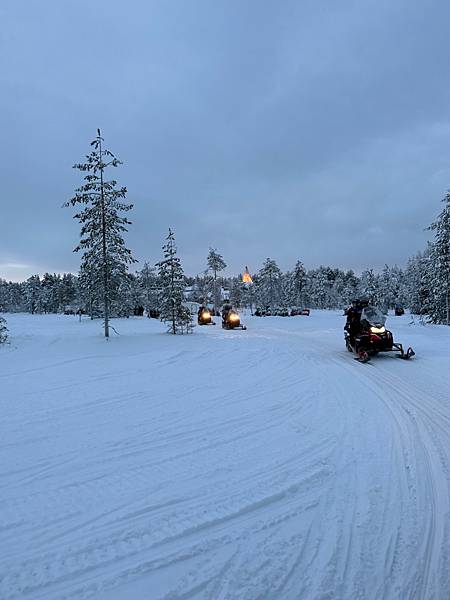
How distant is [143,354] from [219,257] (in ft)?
178

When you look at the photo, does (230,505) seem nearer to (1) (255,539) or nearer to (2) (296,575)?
(1) (255,539)

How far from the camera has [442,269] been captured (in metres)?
30.2

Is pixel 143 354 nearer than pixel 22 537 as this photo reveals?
No

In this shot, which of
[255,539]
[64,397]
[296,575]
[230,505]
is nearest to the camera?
[296,575]

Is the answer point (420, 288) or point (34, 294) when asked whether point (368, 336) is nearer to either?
point (420, 288)

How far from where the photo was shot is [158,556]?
10.4ft

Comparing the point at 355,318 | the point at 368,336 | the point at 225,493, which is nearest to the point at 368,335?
the point at 368,336

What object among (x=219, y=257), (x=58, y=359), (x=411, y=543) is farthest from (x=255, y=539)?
(x=219, y=257)

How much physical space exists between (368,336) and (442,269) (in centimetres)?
1973

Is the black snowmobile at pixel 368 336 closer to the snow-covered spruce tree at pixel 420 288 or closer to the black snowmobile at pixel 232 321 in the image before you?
the black snowmobile at pixel 232 321

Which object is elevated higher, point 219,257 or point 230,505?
point 219,257

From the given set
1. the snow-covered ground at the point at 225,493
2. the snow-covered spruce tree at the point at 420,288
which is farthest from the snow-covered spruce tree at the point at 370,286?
the snow-covered ground at the point at 225,493

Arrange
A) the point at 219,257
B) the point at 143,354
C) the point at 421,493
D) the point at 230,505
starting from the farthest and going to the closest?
the point at 219,257 → the point at 143,354 → the point at 421,493 → the point at 230,505

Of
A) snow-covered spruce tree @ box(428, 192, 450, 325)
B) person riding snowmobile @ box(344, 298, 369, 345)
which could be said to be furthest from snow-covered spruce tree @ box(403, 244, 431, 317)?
person riding snowmobile @ box(344, 298, 369, 345)
